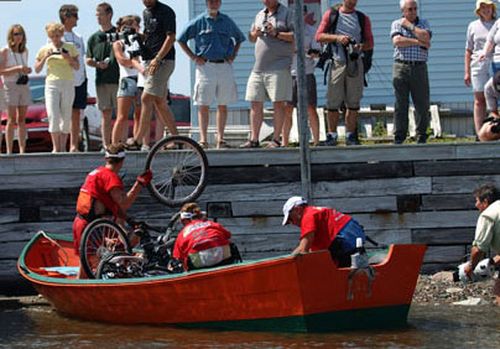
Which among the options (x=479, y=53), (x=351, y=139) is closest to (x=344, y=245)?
(x=351, y=139)

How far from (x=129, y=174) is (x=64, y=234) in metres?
1.14

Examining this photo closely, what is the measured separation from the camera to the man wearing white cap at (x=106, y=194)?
1617 centimetres

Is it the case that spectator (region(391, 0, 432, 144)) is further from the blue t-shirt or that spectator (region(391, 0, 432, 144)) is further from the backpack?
the blue t-shirt

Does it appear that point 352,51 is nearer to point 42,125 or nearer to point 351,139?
point 351,139

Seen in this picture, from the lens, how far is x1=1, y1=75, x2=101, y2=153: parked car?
2125 centimetres

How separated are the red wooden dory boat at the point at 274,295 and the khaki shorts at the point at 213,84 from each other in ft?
9.92

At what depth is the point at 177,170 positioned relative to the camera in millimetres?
17234

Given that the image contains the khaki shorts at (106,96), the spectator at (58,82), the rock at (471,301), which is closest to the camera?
the rock at (471,301)

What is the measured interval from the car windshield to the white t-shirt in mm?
4649

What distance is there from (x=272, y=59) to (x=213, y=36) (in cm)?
76

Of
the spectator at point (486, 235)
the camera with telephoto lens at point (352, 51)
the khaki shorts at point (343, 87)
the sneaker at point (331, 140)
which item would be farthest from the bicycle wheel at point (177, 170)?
the spectator at point (486, 235)

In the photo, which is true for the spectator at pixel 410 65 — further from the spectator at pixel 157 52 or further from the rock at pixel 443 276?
the spectator at pixel 157 52

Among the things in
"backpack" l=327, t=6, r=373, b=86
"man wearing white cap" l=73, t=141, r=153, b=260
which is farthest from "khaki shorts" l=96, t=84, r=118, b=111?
"backpack" l=327, t=6, r=373, b=86

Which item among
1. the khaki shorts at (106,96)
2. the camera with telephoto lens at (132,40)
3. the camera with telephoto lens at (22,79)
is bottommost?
the khaki shorts at (106,96)
